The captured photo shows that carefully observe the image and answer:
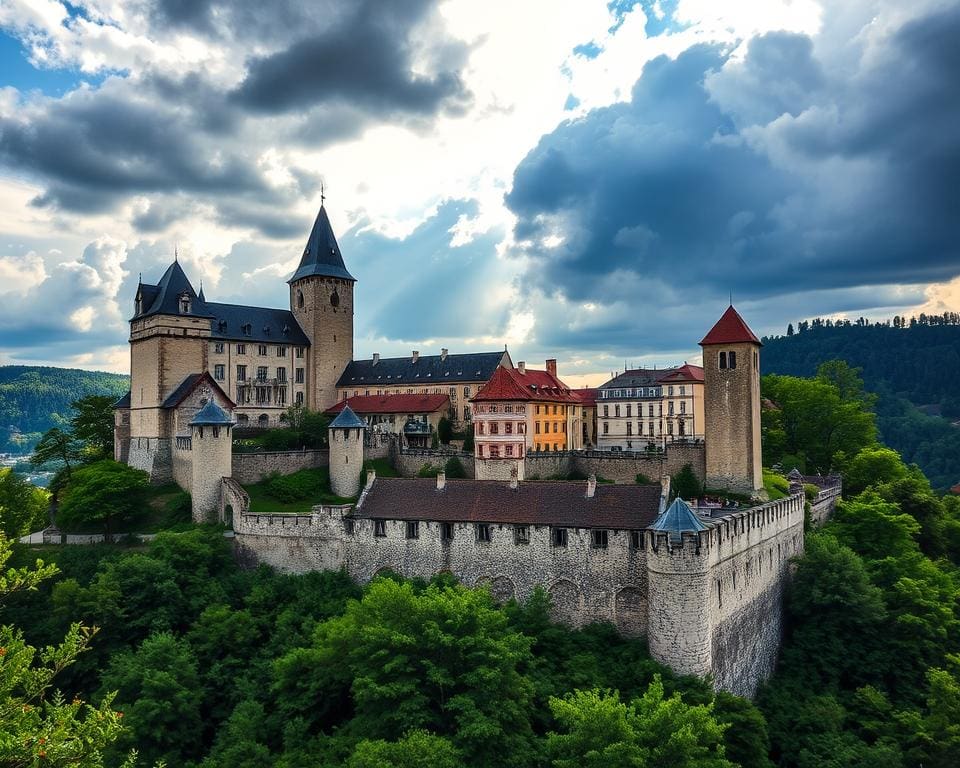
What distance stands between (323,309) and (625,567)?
5171cm

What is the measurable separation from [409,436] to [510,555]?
35185 mm

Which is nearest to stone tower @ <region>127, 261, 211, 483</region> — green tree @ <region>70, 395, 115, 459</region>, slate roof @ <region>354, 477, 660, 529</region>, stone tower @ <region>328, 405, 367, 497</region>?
green tree @ <region>70, 395, 115, 459</region>

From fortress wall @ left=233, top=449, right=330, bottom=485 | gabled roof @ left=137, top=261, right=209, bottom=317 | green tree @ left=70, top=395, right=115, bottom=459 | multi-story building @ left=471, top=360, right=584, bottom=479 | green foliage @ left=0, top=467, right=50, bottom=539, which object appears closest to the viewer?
green foliage @ left=0, top=467, right=50, bottom=539

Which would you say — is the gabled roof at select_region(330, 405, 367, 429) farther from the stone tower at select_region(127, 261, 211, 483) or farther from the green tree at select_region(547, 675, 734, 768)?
the green tree at select_region(547, 675, 734, 768)

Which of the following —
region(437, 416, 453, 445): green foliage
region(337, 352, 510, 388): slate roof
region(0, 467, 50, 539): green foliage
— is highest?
region(337, 352, 510, 388): slate roof

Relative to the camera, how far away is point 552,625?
1538 inches

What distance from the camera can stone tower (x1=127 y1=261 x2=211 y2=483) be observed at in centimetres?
6078

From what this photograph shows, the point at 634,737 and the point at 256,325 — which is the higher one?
the point at 256,325

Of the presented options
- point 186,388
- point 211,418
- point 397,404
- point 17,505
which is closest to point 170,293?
point 186,388

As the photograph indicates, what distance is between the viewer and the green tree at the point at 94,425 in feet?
233

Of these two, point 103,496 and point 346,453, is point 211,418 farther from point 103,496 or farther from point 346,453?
point 346,453

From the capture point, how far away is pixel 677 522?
35281 mm

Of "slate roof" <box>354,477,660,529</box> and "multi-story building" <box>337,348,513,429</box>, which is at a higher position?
"multi-story building" <box>337,348,513,429</box>

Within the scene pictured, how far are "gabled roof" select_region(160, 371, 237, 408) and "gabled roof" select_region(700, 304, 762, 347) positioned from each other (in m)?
37.9
